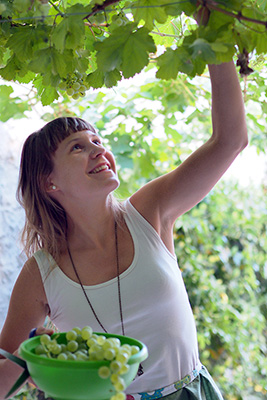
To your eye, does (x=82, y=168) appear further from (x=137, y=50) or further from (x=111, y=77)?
(x=137, y=50)

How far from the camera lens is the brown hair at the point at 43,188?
118 centimetres

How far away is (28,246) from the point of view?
4.24 feet

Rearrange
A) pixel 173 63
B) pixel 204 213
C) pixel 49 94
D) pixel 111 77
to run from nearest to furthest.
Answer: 1. pixel 173 63
2. pixel 111 77
3. pixel 49 94
4. pixel 204 213

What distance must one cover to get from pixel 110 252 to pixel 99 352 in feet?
2.01

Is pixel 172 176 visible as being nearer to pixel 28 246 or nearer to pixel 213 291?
pixel 28 246

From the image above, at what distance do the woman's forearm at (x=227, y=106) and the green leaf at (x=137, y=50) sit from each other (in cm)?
16

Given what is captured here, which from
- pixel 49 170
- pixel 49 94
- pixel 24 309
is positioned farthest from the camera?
pixel 49 170

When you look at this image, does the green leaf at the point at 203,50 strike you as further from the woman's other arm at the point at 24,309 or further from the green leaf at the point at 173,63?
the woman's other arm at the point at 24,309

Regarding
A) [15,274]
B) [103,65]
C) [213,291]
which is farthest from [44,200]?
[213,291]

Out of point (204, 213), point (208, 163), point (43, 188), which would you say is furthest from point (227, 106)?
point (204, 213)

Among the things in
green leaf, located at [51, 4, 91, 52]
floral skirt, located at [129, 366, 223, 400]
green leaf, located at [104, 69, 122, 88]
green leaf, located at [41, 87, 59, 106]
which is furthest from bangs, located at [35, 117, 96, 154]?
floral skirt, located at [129, 366, 223, 400]

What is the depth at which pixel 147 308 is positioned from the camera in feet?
3.38

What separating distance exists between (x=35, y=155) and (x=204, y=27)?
0.66 metres

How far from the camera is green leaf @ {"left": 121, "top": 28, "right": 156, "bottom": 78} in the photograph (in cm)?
70
